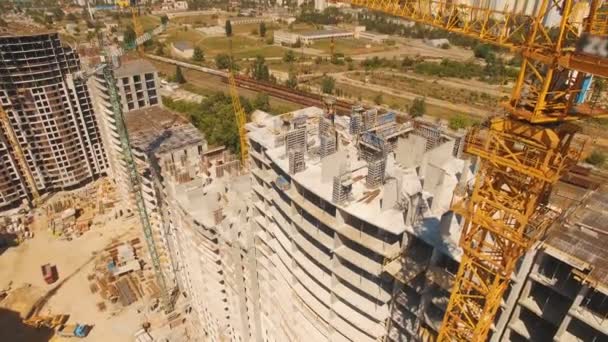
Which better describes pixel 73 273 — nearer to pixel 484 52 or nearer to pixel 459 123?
pixel 459 123

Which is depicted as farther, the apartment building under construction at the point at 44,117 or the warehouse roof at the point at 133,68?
the apartment building under construction at the point at 44,117

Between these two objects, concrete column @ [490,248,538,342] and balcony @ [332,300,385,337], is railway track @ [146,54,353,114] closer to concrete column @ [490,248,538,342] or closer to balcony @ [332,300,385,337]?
balcony @ [332,300,385,337]

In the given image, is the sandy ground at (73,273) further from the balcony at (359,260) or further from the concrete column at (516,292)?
the concrete column at (516,292)

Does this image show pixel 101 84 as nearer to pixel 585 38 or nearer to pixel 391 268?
pixel 391 268

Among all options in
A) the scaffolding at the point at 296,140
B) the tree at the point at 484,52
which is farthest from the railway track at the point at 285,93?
the tree at the point at 484,52

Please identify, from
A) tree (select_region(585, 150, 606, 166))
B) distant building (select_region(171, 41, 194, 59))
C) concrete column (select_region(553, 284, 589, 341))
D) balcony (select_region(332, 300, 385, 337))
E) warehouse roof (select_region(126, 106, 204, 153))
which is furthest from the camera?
distant building (select_region(171, 41, 194, 59))

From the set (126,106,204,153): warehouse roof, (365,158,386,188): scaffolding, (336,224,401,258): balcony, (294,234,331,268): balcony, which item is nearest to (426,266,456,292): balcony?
(336,224,401,258): balcony

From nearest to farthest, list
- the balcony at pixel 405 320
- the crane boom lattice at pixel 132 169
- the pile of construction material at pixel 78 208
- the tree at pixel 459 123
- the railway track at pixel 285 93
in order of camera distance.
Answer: the balcony at pixel 405 320 < the crane boom lattice at pixel 132 169 < the pile of construction material at pixel 78 208 < the tree at pixel 459 123 < the railway track at pixel 285 93
